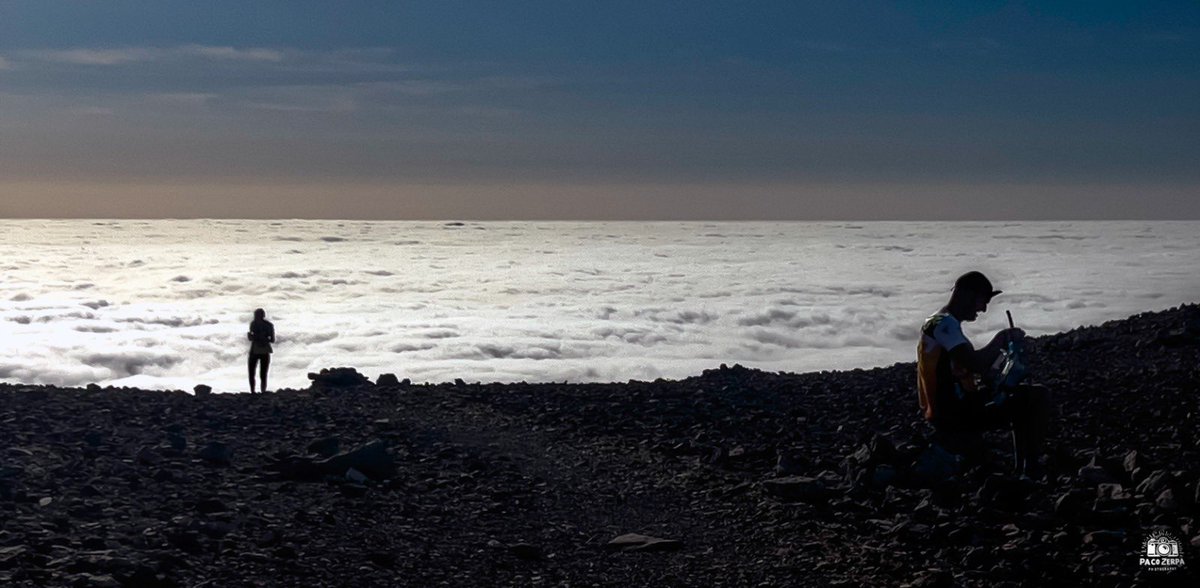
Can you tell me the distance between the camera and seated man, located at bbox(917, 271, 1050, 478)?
757 centimetres

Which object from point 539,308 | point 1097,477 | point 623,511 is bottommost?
point 539,308

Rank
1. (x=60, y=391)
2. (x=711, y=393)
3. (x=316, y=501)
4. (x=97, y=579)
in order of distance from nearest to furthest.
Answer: (x=97, y=579) → (x=316, y=501) → (x=60, y=391) → (x=711, y=393)

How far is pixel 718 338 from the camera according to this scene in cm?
7400

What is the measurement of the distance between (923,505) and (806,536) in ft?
3.00

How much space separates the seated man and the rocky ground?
63 cm

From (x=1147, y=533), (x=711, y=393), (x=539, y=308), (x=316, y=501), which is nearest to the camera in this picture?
(x=1147, y=533)

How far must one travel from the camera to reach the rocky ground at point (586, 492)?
7.07 m

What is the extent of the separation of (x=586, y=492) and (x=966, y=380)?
11.8 feet

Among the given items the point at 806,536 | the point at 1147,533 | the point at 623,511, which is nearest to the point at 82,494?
the point at 623,511

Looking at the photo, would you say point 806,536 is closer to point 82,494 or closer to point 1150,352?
point 82,494

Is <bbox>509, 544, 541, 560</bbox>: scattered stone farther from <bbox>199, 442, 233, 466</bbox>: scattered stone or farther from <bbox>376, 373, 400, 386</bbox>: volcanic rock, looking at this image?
<bbox>376, 373, 400, 386</bbox>: volcanic rock

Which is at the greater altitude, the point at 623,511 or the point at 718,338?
the point at 623,511

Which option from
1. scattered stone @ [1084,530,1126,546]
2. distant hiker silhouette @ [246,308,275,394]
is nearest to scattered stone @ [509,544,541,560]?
scattered stone @ [1084,530,1126,546]

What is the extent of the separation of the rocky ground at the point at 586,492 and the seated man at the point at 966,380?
2.05 ft
